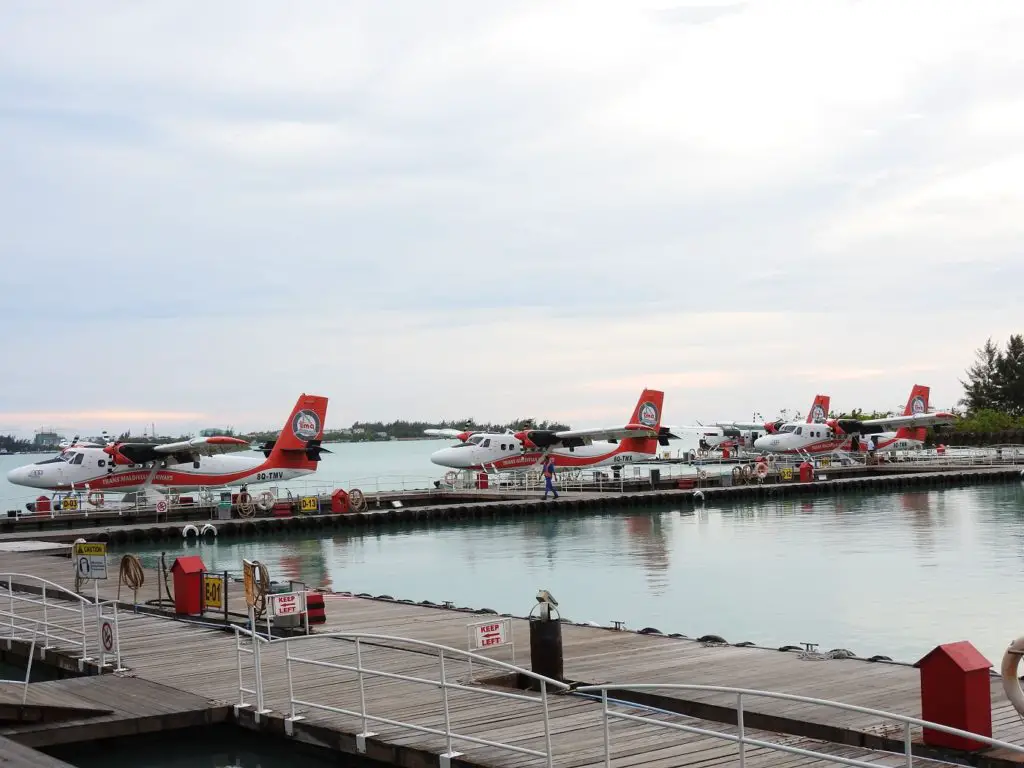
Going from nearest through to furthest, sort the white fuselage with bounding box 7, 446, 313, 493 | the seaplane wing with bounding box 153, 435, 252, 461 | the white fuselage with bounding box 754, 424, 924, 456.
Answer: the seaplane wing with bounding box 153, 435, 252, 461, the white fuselage with bounding box 7, 446, 313, 493, the white fuselage with bounding box 754, 424, 924, 456

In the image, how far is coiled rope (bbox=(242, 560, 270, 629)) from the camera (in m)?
14.6

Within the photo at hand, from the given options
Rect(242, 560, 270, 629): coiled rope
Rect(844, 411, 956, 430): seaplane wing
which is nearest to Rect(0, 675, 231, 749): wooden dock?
Rect(242, 560, 270, 629): coiled rope

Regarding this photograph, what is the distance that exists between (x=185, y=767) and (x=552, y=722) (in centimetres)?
413

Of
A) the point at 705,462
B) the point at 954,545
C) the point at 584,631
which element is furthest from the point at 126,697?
the point at 705,462

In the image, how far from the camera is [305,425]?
49.3m

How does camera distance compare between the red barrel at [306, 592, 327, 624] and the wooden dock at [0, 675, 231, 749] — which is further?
the red barrel at [306, 592, 327, 624]

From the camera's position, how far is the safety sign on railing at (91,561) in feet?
49.9

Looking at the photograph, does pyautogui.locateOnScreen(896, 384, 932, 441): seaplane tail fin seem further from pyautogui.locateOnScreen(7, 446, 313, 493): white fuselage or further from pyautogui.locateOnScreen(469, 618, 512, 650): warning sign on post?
pyautogui.locateOnScreen(469, 618, 512, 650): warning sign on post

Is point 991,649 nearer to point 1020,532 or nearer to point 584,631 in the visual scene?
point 584,631

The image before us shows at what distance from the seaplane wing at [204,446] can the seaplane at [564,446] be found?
12349 mm

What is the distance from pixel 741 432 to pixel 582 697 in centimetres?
9277

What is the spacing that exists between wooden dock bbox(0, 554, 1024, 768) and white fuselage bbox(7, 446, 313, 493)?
→ 28.5 m

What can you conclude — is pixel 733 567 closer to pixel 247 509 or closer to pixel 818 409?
pixel 247 509

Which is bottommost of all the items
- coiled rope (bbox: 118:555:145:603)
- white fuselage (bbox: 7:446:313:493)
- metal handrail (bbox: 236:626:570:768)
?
metal handrail (bbox: 236:626:570:768)
